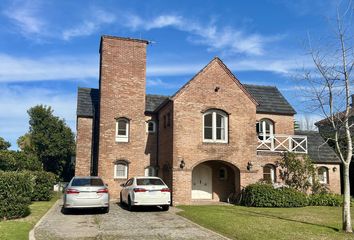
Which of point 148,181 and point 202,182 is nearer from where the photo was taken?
point 148,181

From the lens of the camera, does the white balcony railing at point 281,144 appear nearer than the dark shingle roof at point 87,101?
Yes

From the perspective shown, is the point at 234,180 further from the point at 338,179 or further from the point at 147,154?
the point at 338,179

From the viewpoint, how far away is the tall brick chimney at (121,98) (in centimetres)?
2497

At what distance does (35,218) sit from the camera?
47.2 ft

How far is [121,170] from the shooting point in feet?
83.0

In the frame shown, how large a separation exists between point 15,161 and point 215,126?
19.7m

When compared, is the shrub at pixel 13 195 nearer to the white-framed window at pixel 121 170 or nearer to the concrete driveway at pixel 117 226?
the concrete driveway at pixel 117 226

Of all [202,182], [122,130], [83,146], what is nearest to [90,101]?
[83,146]

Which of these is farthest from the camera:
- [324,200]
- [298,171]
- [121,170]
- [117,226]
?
[121,170]

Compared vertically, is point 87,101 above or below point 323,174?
above

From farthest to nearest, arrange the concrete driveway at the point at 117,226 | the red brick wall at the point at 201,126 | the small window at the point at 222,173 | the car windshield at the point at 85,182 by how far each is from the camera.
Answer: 1. the small window at the point at 222,173
2. the red brick wall at the point at 201,126
3. the car windshield at the point at 85,182
4. the concrete driveway at the point at 117,226

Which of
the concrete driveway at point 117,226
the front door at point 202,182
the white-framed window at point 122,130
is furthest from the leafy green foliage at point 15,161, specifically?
the concrete driveway at point 117,226

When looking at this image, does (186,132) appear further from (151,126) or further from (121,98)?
(121,98)

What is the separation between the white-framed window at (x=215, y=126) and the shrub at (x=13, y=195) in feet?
34.8
